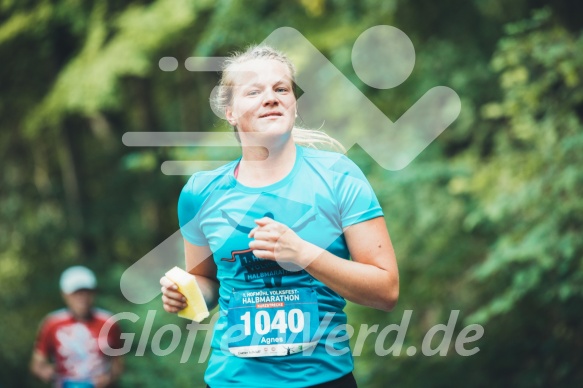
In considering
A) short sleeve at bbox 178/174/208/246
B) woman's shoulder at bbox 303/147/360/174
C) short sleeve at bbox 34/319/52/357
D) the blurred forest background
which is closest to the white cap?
short sleeve at bbox 34/319/52/357

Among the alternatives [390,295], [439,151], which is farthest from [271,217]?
[439,151]

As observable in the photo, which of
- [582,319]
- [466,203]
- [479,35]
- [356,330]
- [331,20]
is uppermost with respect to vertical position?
[331,20]

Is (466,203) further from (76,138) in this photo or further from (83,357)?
(76,138)

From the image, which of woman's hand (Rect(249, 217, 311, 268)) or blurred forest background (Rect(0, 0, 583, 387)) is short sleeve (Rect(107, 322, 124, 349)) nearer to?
blurred forest background (Rect(0, 0, 583, 387))

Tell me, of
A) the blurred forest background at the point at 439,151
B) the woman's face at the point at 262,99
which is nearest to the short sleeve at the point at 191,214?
the woman's face at the point at 262,99

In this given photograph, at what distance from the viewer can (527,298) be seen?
5.86 metres

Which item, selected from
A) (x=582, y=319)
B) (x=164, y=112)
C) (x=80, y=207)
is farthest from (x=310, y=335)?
(x=164, y=112)

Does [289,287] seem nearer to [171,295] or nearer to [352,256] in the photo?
[352,256]

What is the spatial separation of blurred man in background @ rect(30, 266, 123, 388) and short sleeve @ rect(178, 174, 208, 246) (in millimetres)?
4400

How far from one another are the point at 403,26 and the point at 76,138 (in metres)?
8.06

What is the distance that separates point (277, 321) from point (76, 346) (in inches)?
189

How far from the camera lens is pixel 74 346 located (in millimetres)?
7020

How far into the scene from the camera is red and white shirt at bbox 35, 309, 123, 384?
7.00 meters

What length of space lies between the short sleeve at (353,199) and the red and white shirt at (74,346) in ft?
16.2
